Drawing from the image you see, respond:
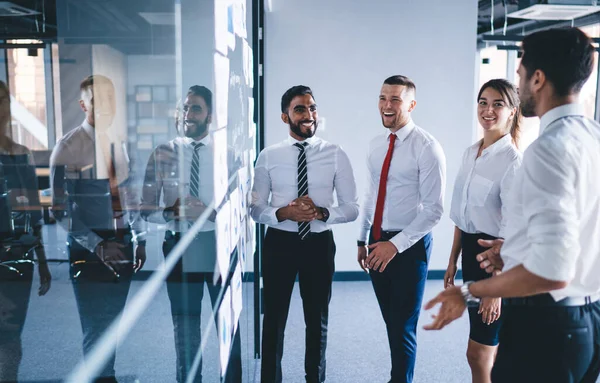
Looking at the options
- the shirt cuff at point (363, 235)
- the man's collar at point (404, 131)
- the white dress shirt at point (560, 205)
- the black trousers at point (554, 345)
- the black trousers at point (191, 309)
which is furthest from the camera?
the shirt cuff at point (363, 235)

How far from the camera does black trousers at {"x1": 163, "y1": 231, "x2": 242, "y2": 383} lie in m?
1.76

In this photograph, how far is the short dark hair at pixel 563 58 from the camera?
1.25 meters

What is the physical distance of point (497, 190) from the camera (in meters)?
2.23

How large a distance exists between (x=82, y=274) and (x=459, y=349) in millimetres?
2520

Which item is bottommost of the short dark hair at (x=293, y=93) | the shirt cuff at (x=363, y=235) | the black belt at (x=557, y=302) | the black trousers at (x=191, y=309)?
the black trousers at (x=191, y=309)

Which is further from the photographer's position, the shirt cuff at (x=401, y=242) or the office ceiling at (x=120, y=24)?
the office ceiling at (x=120, y=24)

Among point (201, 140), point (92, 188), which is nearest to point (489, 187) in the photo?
point (201, 140)

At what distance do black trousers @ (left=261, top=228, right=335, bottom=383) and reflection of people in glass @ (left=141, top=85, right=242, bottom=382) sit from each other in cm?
38

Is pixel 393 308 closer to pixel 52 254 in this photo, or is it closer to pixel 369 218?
pixel 369 218

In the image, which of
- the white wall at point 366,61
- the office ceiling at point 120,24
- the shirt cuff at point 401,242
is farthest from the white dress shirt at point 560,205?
the office ceiling at point 120,24

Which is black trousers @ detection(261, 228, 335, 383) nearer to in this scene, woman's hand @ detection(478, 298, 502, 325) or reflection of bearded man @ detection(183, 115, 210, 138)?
woman's hand @ detection(478, 298, 502, 325)

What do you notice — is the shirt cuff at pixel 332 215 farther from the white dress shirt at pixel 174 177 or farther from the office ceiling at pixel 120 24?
the office ceiling at pixel 120 24

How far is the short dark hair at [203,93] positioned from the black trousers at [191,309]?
0.43 meters

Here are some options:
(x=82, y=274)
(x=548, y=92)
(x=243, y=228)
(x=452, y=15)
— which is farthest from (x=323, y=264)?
(x=452, y=15)
